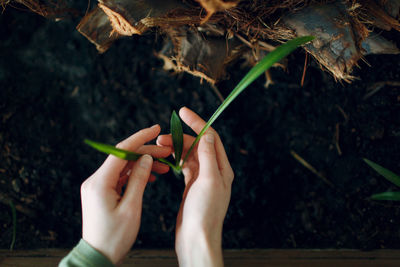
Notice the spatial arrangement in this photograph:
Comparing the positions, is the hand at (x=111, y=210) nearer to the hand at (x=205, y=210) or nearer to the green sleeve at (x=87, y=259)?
the green sleeve at (x=87, y=259)

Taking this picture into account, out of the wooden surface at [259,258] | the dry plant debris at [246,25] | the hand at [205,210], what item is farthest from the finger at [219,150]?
the wooden surface at [259,258]

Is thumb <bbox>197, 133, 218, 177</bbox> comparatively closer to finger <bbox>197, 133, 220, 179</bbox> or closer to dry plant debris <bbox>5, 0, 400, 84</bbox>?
finger <bbox>197, 133, 220, 179</bbox>

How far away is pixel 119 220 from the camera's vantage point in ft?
1.99

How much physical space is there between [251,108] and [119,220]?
1.84 ft

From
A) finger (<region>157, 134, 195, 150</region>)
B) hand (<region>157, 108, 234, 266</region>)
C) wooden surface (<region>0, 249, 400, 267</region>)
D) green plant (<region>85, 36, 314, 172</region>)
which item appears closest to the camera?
green plant (<region>85, 36, 314, 172</region>)

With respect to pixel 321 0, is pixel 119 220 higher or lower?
lower

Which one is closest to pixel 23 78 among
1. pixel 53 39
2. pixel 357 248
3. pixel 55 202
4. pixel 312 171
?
pixel 53 39

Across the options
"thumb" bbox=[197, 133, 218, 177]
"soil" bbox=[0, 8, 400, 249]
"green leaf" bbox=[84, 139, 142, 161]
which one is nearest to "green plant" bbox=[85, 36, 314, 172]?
"green leaf" bbox=[84, 139, 142, 161]

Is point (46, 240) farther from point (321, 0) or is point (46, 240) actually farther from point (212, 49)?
point (321, 0)

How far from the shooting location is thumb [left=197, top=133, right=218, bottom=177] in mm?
664

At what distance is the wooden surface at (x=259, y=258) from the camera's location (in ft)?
2.92

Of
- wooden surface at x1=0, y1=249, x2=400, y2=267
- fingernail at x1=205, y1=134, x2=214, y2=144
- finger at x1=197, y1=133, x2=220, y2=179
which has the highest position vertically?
fingernail at x1=205, y1=134, x2=214, y2=144

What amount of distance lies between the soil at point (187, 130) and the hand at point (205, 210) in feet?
0.93

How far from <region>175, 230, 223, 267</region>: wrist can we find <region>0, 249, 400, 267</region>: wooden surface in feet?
0.89
